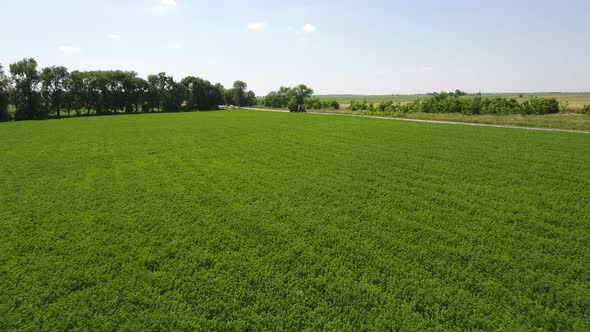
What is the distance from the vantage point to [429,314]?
151 inches

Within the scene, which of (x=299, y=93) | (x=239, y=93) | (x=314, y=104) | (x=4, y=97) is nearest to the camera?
(x=4, y=97)

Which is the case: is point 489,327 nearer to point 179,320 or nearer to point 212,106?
point 179,320

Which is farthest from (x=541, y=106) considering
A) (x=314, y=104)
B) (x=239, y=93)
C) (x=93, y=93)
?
(x=239, y=93)

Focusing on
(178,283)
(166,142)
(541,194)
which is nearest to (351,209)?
(178,283)

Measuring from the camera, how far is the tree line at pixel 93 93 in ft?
160

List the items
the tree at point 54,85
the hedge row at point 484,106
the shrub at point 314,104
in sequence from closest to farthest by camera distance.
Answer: the hedge row at point 484,106 → the tree at point 54,85 → the shrub at point 314,104

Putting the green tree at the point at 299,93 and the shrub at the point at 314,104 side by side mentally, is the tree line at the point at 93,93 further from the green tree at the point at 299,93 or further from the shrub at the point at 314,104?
the shrub at the point at 314,104

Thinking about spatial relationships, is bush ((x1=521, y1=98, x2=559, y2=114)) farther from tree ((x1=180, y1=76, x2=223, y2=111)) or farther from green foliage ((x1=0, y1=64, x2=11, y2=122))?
green foliage ((x1=0, y1=64, x2=11, y2=122))

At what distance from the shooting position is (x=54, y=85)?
53.0 m

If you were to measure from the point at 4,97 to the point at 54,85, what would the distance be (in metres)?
8.19

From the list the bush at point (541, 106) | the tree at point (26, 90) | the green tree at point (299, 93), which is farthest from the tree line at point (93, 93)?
the bush at point (541, 106)

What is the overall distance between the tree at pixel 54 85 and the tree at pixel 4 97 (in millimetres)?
4785

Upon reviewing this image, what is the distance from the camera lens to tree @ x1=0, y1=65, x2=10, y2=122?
1814 inches

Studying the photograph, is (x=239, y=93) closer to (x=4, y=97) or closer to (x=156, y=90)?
(x=156, y=90)
